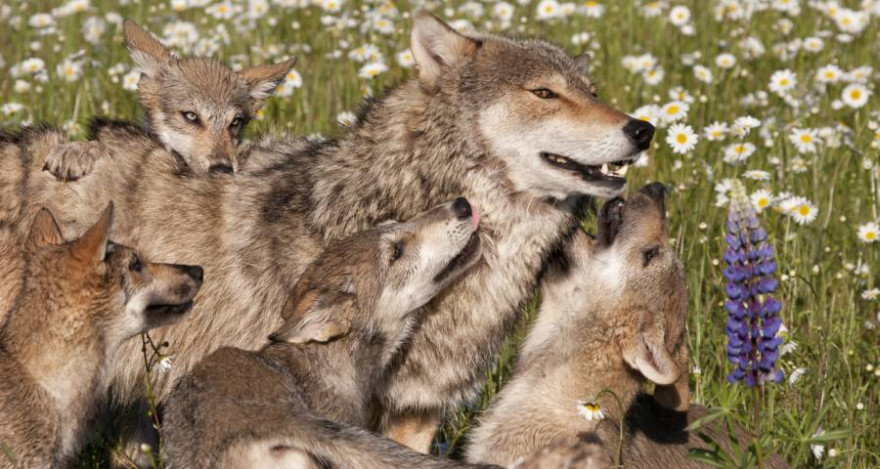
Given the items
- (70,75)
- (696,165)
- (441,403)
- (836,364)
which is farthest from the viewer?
(70,75)

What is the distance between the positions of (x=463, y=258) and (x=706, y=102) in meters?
4.12

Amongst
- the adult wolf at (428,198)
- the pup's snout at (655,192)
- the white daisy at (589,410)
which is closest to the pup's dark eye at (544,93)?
the adult wolf at (428,198)

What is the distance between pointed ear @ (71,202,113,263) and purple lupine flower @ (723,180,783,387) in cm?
209

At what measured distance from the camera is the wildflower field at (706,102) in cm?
612

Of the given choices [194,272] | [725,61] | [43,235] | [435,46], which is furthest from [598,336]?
[725,61]

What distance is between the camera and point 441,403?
18.7ft

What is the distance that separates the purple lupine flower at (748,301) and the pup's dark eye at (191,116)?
3326mm

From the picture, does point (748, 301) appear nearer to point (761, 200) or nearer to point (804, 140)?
point (761, 200)

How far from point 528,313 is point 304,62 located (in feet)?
12.5

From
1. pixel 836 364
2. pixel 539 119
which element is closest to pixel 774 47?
pixel 836 364

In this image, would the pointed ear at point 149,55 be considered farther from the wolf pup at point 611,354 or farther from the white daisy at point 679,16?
the white daisy at point 679,16

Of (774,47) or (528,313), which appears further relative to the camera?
(774,47)

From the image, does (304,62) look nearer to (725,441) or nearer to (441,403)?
(441,403)

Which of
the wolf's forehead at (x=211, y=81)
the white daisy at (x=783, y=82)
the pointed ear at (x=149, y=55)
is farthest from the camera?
the white daisy at (x=783, y=82)
